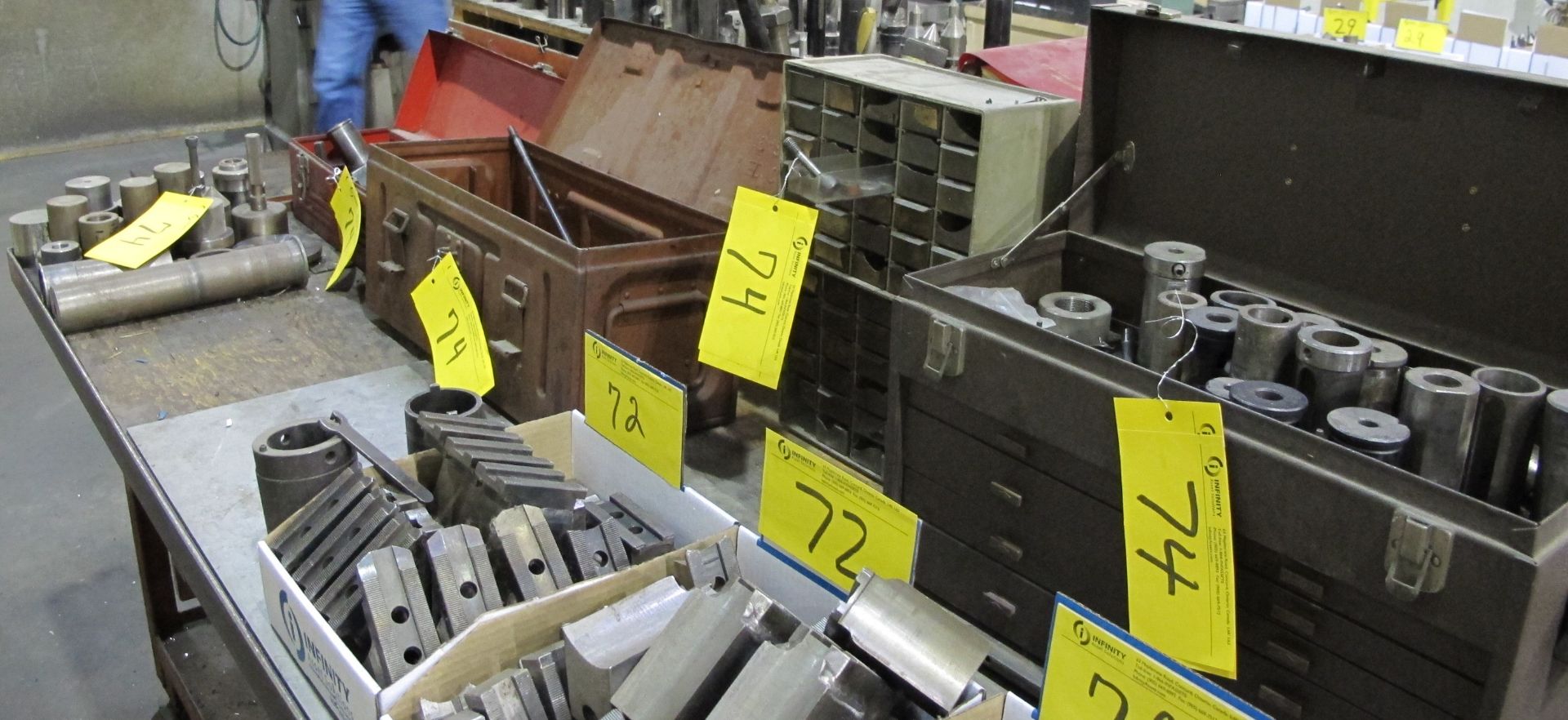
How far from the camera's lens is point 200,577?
45.0 inches

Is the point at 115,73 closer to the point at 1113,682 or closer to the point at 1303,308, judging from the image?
the point at 1303,308

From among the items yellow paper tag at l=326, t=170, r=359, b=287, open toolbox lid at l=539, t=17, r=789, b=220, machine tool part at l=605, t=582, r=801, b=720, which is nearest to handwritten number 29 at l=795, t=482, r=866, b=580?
machine tool part at l=605, t=582, r=801, b=720

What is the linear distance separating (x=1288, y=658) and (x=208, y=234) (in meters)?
1.59

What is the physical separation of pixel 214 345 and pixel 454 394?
55cm

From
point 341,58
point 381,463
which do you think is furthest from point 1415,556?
point 341,58

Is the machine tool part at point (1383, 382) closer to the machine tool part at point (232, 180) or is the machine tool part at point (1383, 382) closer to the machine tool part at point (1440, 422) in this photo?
the machine tool part at point (1440, 422)

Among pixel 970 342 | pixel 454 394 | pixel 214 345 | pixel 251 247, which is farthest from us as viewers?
pixel 251 247

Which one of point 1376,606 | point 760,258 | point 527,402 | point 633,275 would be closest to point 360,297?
point 527,402

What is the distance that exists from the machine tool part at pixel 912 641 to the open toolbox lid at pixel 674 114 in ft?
2.86

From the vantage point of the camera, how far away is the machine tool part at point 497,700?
85 centimetres

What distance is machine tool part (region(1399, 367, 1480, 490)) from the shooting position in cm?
80

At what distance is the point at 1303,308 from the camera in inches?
42.5

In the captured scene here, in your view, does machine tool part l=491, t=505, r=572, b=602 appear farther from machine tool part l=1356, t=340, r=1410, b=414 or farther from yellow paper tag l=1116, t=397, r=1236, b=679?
machine tool part l=1356, t=340, r=1410, b=414

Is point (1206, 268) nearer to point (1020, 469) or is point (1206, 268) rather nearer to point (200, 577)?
point (1020, 469)
